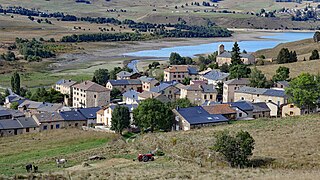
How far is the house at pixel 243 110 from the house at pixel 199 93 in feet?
22.3

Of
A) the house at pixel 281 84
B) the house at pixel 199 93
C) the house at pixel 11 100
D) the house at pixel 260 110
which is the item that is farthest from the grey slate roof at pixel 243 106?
the house at pixel 11 100

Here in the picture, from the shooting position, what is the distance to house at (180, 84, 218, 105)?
53375 mm

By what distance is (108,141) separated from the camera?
3725 cm

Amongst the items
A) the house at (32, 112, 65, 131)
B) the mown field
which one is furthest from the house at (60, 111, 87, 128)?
the mown field

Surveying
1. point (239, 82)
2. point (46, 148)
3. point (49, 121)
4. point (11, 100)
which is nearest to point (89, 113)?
point (49, 121)

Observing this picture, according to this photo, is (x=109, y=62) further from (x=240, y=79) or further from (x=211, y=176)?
(x=211, y=176)

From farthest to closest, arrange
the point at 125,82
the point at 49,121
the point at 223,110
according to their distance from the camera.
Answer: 1. the point at 125,82
2. the point at 223,110
3. the point at 49,121

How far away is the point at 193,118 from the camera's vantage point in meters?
41.3

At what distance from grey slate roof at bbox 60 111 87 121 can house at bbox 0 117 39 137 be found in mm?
2634

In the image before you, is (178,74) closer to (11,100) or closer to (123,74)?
(123,74)

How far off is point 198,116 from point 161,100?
30.5 ft

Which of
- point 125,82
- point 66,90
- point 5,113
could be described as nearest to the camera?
point 5,113

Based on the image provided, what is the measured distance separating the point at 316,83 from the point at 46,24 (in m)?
132

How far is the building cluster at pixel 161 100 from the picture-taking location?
42.6 meters
